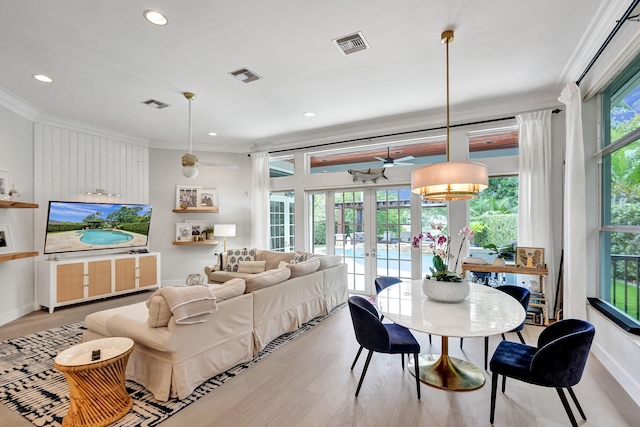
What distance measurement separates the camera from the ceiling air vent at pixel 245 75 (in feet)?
11.1

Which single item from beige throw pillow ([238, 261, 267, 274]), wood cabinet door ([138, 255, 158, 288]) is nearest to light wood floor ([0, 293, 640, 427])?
beige throw pillow ([238, 261, 267, 274])

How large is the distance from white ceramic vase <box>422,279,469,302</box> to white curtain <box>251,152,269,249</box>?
433 centimetres

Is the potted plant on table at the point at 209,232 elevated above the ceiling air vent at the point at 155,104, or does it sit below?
below

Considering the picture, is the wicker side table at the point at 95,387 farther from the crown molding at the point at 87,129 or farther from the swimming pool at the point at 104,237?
the crown molding at the point at 87,129

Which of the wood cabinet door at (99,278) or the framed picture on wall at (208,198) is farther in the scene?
the framed picture on wall at (208,198)

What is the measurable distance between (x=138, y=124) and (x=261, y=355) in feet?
14.5

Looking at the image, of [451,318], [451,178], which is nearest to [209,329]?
[451,318]

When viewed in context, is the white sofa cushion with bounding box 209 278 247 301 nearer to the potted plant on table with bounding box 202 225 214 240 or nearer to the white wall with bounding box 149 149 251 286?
the potted plant on table with bounding box 202 225 214 240

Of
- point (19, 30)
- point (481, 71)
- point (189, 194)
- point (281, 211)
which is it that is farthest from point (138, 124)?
point (481, 71)

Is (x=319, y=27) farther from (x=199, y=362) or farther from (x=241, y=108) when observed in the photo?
(x=199, y=362)

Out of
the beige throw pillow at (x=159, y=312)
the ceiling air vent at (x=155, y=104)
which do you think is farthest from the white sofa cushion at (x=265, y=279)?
the ceiling air vent at (x=155, y=104)

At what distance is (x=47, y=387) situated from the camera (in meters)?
2.50

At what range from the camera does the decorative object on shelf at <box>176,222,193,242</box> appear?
20.5ft

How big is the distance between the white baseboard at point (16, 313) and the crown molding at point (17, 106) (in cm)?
279
